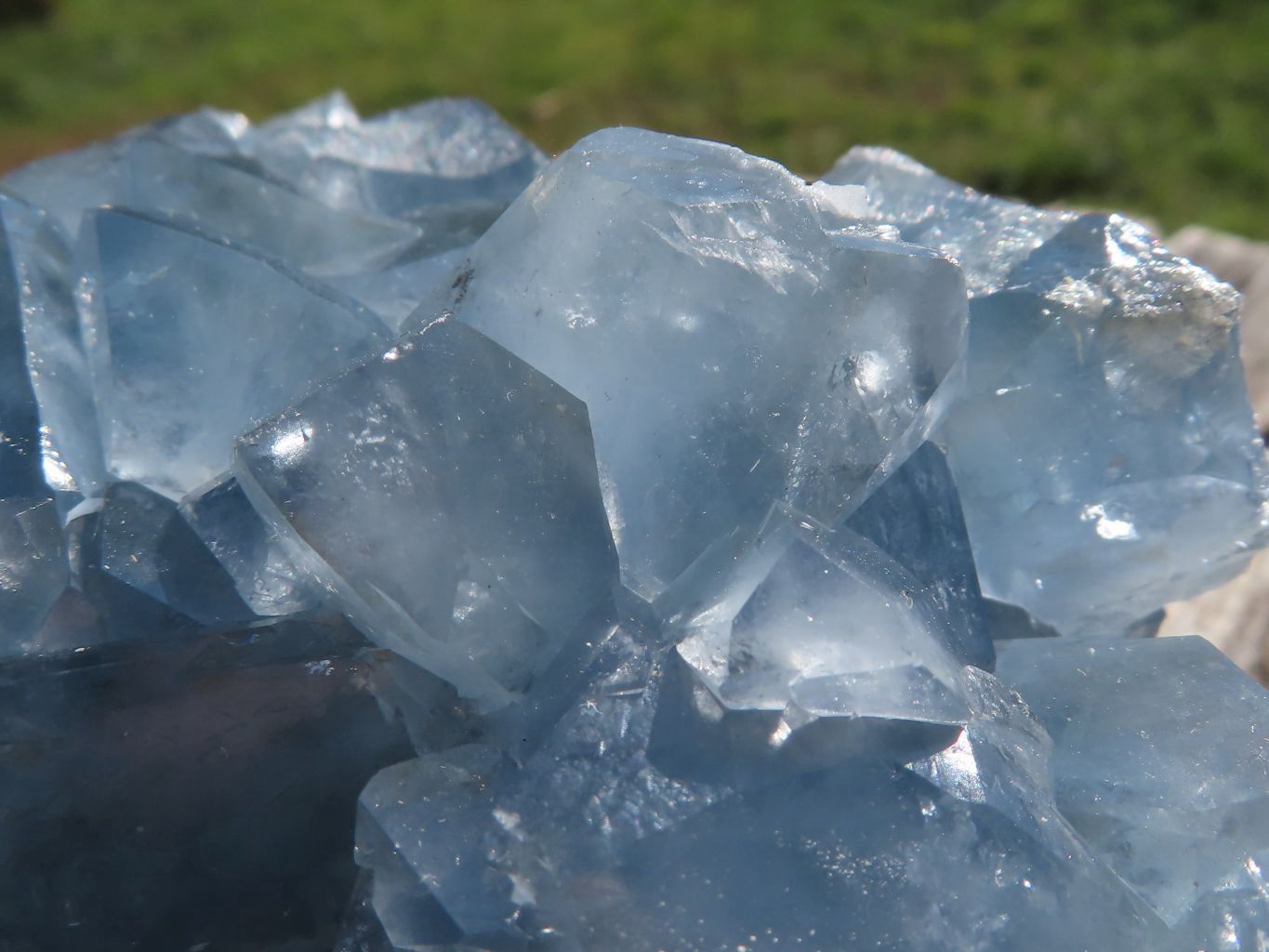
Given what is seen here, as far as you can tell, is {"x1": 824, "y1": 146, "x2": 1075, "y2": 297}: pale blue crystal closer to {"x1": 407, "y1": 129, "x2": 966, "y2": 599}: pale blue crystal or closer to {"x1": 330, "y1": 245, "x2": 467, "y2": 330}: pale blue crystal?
{"x1": 407, "y1": 129, "x2": 966, "y2": 599}: pale blue crystal

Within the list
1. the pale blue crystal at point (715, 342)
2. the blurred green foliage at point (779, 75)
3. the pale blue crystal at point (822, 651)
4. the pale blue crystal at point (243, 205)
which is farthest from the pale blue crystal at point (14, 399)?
the blurred green foliage at point (779, 75)

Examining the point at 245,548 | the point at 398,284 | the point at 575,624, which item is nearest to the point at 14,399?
the point at 245,548

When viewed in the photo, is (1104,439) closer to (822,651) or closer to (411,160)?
(822,651)

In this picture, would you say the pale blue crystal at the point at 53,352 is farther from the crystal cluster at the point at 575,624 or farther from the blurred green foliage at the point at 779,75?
the blurred green foliage at the point at 779,75

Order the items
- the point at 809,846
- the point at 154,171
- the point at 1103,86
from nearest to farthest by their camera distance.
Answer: the point at 809,846
the point at 154,171
the point at 1103,86

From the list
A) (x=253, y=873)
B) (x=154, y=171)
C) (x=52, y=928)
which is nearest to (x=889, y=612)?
(x=253, y=873)

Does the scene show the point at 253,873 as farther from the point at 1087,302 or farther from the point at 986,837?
the point at 1087,302

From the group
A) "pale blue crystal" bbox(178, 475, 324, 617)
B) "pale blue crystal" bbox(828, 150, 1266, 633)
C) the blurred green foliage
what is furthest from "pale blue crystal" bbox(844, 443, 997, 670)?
the blurred green foliage
